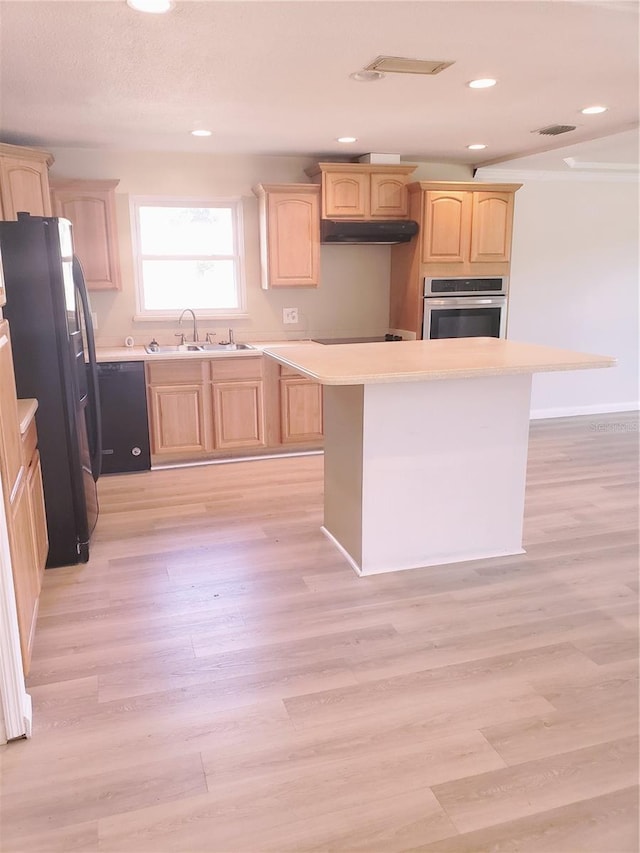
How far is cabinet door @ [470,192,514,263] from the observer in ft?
17.4

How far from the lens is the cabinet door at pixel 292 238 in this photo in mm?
5023

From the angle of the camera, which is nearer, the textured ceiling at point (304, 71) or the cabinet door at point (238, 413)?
the textured ceiling at point (304, 71)

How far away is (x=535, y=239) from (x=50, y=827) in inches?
231

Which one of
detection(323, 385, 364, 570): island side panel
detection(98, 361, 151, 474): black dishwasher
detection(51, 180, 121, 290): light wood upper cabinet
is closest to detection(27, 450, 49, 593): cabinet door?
Result: detection(323, 385, 364, 570): island side panel

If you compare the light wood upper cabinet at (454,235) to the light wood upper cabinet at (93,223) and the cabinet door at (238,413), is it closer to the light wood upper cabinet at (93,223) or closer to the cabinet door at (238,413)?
the cabinet door at (238,413)

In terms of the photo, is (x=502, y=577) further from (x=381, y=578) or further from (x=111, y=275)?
(x=111, y=275)

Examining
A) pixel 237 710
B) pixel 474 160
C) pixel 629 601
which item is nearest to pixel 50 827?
pixel 237 710

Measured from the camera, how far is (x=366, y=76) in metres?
3.00

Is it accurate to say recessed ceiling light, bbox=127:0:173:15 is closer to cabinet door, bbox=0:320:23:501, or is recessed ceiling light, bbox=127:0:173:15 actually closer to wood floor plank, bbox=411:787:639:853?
cabinet door, bbox=0:320:23:501

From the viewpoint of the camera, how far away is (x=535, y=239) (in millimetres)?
6031

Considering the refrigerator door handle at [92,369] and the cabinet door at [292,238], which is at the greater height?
the cabinet door at [292,238]

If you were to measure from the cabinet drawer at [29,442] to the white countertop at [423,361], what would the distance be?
1.20m

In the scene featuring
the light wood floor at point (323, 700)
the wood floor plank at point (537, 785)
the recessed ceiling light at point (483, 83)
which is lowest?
the wood floor plank at point (537, 785)

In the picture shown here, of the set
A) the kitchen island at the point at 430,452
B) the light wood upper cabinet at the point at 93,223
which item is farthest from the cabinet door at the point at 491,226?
the light wood upper cabinet at the point at 93,223
